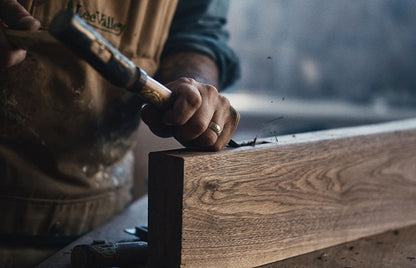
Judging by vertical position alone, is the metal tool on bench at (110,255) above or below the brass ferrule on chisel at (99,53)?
below

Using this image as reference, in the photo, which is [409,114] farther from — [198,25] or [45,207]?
[45,207]

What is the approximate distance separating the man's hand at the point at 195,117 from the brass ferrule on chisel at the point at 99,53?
2.2 inches

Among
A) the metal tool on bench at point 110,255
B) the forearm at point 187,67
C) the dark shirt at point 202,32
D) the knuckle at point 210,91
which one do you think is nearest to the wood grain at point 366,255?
the metal tool on bench at point 110,255

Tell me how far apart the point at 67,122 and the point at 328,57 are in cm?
246

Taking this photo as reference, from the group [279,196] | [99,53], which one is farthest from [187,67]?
[99,53]

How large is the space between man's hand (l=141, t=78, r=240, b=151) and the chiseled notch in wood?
0.03 m

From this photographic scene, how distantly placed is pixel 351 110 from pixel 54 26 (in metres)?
2.82

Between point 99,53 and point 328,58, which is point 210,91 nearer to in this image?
point 99,53

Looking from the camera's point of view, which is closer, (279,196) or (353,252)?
(279,196)

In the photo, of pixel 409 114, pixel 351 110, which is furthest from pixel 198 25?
pixel 409 114

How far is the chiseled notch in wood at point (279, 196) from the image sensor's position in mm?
717

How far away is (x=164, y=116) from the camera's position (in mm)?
703

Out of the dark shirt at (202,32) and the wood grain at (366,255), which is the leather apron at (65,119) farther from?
the wood grain at (366,255)

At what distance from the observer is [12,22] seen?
2.27 feet
